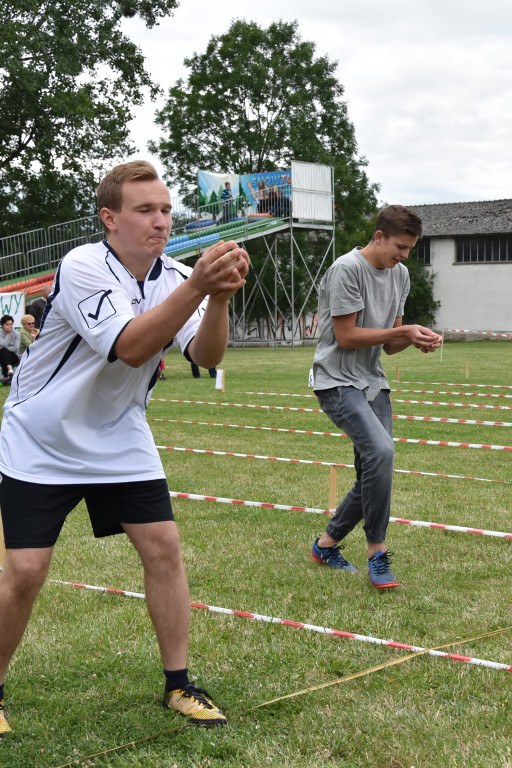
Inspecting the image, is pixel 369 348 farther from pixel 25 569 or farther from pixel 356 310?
pixel 25 569

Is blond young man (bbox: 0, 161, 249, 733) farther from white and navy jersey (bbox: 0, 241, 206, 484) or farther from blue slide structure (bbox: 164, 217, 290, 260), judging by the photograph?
blue slide structure (bbox: 164, 217, 290, 260)

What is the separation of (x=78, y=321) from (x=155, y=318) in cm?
29

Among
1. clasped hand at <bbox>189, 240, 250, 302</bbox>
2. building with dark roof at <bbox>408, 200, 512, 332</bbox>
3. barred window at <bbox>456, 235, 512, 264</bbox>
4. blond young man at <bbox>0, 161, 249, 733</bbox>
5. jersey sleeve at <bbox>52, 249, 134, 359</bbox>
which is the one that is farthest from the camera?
barred window at <bbox>456, 235, 512, 264</bbox>

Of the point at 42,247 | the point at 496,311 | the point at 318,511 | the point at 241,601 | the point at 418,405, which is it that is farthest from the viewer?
the point at 496,311

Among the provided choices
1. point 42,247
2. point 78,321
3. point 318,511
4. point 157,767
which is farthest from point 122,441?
point 42,247

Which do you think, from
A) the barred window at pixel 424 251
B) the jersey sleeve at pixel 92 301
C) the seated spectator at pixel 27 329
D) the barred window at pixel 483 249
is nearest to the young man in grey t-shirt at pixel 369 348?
the jersey sleeve at pixel 92 301

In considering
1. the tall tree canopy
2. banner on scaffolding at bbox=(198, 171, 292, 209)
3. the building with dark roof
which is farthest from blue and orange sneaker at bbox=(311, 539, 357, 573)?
the building with dark roof

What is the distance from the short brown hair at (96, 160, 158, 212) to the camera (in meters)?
2.78

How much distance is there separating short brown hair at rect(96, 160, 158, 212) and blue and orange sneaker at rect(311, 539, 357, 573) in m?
2.86

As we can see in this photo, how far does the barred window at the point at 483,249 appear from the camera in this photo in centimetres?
5394

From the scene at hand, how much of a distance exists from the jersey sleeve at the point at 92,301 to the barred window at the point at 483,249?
177 feet

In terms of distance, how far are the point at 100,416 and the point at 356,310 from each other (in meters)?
2.01

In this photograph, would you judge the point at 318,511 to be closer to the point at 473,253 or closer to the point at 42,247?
the point at 42,247

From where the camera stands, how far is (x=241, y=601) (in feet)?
14.5
